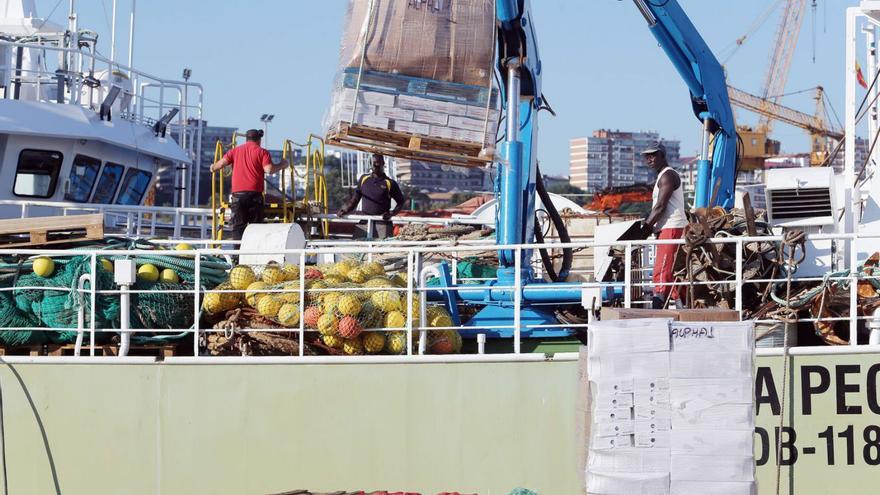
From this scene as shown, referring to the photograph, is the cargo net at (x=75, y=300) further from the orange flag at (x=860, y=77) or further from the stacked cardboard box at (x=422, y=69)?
the orange flag at (x=860, y=77)

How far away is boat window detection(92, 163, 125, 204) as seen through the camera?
48.0 ft

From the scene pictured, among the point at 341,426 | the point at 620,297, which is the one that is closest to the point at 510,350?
the point at 620,297

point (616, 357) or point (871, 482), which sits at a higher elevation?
point (616, 357)

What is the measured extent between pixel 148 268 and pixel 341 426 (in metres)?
1.94

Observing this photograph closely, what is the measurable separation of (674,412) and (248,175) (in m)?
6.54

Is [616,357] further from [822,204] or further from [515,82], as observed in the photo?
[822,204]

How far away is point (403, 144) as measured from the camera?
Result: 916 centimetres

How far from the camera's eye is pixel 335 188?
83.8 metres

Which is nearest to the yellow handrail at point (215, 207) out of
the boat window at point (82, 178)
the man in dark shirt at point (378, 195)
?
the man in dark shirt at point (378, 195)

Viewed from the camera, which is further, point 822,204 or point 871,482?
point 822,204

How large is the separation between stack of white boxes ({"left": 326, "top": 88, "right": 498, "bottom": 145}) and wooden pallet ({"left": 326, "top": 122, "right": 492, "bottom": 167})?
0.16 ft

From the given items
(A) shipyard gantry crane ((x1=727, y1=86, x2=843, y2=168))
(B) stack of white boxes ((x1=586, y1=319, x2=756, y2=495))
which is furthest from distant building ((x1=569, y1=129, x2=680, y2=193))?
(B) stack of white boxes ((x1=586, y1=319, x2=756, y2=495))

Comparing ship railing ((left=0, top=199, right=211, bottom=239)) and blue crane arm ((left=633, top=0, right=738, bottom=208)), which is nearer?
blue crane arm ((left=633, top=0, right=738, bottom=208))

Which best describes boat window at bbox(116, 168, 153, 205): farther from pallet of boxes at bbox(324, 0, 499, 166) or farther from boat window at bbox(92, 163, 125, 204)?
pallet of boxes at bbox(324, 0, 499, 166)
